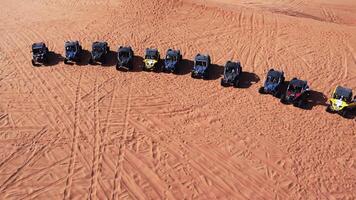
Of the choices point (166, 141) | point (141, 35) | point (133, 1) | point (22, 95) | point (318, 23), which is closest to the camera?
point (166, 141)

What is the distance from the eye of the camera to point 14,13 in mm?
30844

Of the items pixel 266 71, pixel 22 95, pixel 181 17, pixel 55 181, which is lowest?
pixel 55 181

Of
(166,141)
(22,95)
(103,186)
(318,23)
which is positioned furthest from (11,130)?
(318,23)

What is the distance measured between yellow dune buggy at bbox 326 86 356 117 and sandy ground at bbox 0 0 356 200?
432mm

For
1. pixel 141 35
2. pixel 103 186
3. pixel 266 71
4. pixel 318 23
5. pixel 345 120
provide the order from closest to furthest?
pixel 103 186 < pixel 345 120 < pixel 266 71 < pixel 141 35 < pixel 318 23

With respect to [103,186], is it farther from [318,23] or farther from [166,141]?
[318,23]

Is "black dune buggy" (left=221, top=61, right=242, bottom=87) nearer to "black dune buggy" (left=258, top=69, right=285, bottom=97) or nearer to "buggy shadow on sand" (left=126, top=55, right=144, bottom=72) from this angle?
"black dune buggy" (left=258, top=69, right=285, bottom=97)

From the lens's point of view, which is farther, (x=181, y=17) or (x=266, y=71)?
(x=181, y=17)

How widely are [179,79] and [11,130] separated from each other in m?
9.47

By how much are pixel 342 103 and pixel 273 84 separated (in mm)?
3643

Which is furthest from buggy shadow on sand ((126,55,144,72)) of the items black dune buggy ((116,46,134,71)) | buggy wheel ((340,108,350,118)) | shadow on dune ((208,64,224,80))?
buggy wheel ((340,108,350,118))

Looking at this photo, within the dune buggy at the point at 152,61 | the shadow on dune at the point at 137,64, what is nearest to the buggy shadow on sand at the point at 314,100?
the dune buggy at the point at 152,61

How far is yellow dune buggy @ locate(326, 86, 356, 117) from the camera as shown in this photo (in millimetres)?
19656

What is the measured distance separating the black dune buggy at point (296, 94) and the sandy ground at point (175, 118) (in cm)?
43
